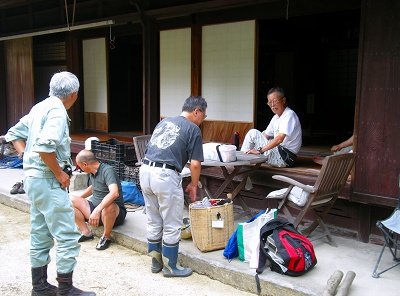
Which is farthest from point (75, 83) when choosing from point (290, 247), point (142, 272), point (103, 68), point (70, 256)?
point (103, 68)

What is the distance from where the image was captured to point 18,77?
33.2ft

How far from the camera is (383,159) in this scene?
13.9 feet

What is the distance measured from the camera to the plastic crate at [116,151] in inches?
265

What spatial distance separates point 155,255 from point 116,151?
3.00m

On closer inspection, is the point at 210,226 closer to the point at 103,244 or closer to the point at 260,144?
the point at 103,244

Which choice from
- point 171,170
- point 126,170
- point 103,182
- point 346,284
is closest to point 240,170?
point 103,182

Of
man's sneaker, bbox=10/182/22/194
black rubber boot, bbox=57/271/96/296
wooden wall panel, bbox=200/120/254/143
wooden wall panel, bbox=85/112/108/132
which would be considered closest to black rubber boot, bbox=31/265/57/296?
black rubber boot, bbox=57/271/96/296

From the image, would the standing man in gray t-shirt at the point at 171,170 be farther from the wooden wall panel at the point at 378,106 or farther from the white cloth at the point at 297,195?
the wooden wall panel at the point at 378,106

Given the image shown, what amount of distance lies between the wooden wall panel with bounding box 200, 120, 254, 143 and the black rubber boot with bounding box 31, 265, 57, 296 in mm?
3784

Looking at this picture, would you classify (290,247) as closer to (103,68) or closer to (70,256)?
(70,256)

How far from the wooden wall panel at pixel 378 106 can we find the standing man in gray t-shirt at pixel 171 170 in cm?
170

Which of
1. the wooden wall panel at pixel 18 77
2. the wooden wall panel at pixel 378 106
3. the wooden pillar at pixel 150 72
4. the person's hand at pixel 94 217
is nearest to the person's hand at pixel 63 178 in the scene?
the person's hand at pixel 94 217

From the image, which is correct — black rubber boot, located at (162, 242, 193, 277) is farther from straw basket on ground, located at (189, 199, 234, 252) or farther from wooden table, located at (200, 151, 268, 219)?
wooden table, located at (200, 151, 268, 219)

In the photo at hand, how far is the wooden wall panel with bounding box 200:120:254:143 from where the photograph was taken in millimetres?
6522
